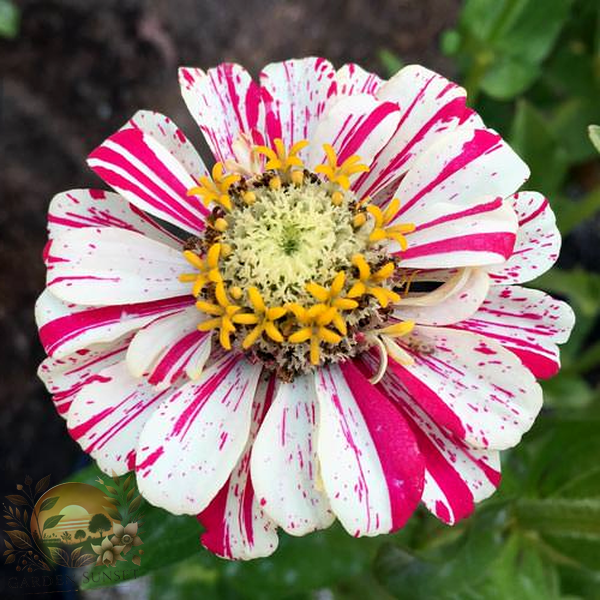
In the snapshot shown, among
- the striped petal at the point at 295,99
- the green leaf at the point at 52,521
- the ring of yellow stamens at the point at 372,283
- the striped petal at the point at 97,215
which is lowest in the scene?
the green leaf at the point at 52,521

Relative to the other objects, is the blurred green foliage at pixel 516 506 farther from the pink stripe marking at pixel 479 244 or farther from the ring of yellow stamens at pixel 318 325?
the ring of yellow stamens at pixel 318 325

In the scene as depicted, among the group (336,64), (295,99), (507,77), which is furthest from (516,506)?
(336,64)

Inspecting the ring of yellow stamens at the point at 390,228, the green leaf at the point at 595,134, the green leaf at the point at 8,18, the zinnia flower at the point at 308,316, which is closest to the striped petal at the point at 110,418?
the zinnia flower at the point at 308,316

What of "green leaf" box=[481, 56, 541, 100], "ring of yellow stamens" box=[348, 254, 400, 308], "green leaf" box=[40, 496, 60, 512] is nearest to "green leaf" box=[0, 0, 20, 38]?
"green leaf" box=[481, 56, 541, 100]

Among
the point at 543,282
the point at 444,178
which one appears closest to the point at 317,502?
the point at 444,178

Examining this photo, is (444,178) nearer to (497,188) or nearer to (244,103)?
(497,188)

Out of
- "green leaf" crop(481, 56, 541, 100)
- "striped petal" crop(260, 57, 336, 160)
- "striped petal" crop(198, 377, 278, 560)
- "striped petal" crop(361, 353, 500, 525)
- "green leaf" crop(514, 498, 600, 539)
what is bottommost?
"green leaf" crop(514, 498, 600, 539)

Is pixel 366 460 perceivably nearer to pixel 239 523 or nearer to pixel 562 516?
pixel 239 523

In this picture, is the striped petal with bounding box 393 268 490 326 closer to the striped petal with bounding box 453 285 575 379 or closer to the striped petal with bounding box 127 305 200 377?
the striped petal with bounding box 453 285 575 379
